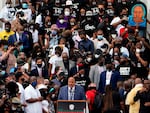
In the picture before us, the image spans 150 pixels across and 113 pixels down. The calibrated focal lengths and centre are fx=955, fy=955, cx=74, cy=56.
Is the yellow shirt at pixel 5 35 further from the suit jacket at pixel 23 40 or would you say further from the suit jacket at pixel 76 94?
the suit jacket at pixel 76 94

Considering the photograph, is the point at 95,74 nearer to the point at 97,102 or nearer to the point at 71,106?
the point at 97,102

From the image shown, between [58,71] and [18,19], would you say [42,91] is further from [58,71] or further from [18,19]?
[18,19]

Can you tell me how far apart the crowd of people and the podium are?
48 cm

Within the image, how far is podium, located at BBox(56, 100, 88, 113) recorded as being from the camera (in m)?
24.1

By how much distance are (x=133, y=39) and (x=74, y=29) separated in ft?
6.52

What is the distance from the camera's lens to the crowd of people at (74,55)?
2467 centimetres

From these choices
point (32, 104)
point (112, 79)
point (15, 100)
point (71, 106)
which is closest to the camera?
point (15, 100)

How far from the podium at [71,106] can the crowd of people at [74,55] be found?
476 millimetres

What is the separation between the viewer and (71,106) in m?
24.2

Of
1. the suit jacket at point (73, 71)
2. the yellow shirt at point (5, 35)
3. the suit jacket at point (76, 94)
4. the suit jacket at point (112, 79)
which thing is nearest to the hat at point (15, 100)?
the suit jacket at point (76, 94)

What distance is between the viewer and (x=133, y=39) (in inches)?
1190

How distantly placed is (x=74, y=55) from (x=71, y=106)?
471 centimetres

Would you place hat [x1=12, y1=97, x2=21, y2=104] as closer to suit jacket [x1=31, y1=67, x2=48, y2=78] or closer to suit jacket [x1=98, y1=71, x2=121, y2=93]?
suit jacket [x1=31, y1=67, x2=48, y2=78]

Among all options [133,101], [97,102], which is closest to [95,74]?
[97,102]
